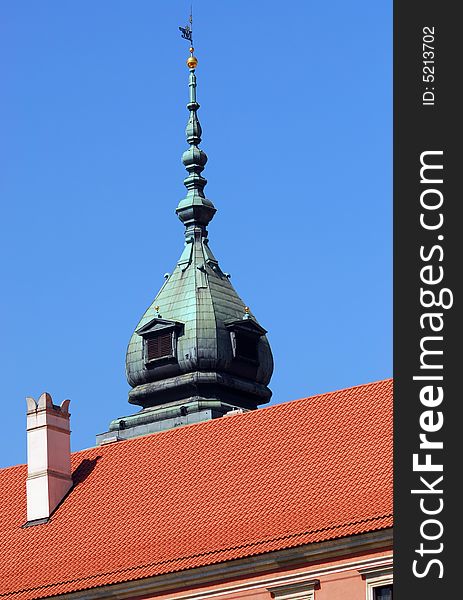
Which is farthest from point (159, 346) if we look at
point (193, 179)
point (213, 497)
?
point (213, 497)

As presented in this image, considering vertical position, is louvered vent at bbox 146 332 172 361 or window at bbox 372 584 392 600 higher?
louvered vent at bbox 146 332 172 361

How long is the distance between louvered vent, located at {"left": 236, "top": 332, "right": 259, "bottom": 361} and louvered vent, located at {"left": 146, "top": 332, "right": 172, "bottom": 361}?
3.10 meters

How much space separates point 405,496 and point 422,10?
28.6 feet

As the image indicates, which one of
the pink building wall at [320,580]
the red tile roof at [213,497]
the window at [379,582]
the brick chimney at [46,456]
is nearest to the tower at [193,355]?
the brick chimney at [46,456]

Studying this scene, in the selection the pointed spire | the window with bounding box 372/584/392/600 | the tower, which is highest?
the pointed spire

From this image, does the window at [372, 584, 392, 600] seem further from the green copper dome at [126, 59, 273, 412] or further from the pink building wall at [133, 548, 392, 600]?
the green copper dome at [126, 59, 273, 412]

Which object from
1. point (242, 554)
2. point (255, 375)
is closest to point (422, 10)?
point (242, 554)

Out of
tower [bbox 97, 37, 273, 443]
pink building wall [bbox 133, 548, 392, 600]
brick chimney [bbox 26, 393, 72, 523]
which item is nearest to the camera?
pink building wall [bbox 133, 548, 392, 600]

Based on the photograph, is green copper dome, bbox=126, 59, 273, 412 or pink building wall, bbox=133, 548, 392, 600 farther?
green copper dome, bbox=126, 59, 273, 412

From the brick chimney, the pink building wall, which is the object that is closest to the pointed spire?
the brick chimney

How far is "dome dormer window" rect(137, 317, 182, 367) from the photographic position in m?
108

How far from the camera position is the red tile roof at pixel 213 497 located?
6044 cm

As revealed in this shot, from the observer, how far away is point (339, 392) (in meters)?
65.9

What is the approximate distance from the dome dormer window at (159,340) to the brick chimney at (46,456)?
37241mm
